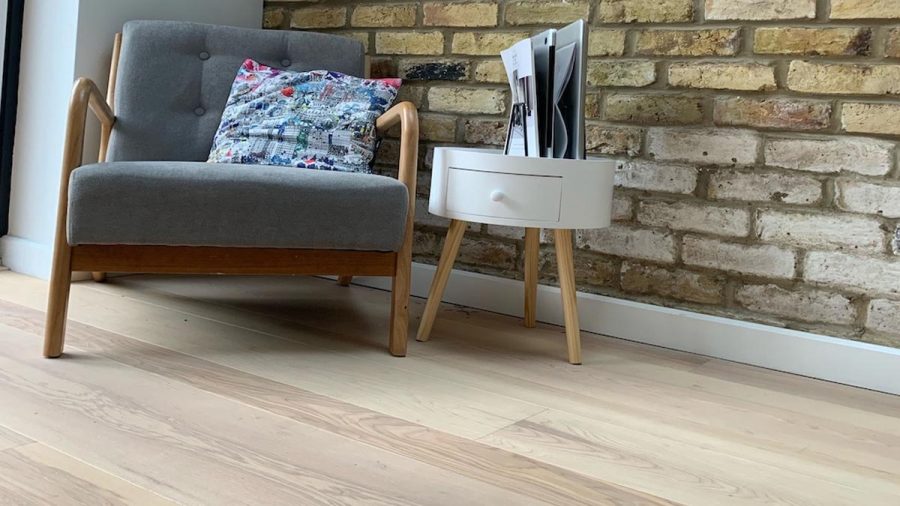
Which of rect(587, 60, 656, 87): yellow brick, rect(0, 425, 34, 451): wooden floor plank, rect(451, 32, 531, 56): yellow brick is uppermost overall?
rect(451, 32, 531, 56): yellow brick

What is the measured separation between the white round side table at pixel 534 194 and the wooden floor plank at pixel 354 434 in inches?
24.2

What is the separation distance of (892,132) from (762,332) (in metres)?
0.53

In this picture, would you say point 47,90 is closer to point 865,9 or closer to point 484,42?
point 484,42

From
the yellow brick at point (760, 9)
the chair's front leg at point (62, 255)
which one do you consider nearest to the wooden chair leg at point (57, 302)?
the chair's front leg at point (62, 255)

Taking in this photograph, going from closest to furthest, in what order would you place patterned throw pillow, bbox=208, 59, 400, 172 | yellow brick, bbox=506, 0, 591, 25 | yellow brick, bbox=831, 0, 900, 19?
yellow brick, bbox=831, 0, 900, 19
patterned throw pillow, bbox=208, 59, 400, 172
yellow brick, bbox=506, 0, 591, 25

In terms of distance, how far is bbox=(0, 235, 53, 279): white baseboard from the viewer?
2.45 metres

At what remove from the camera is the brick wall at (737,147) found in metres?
1.89

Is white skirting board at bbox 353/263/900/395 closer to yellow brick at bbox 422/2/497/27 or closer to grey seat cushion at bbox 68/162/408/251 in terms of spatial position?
grey seat cushion at bbox 68/162/408/251

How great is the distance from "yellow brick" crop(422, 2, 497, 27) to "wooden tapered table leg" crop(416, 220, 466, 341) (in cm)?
73

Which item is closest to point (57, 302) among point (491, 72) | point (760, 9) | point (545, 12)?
point (491, 72)

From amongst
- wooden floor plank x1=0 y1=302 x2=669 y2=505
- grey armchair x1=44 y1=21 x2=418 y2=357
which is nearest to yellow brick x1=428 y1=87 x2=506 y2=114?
grey armchair x1=44 y1=21 x2=418 y2=357

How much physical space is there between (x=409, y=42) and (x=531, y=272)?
87 cm

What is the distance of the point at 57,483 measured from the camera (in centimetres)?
111

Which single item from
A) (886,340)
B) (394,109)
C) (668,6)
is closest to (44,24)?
(394,109)
